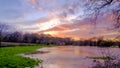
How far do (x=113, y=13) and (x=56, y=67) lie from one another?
13.3 metres

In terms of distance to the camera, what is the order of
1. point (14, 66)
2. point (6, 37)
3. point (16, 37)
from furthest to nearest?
point (16, 37), point (6, 37), point (14, 66)

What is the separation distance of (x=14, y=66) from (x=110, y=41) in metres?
14.0

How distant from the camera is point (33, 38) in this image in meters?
185

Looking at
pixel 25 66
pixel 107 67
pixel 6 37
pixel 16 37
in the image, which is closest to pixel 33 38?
pixel 16 37

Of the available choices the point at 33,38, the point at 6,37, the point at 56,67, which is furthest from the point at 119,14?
the point at 33,38

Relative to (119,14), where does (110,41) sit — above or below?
below

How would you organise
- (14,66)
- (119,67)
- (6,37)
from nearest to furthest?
(119,67), (14,66), (6,37)

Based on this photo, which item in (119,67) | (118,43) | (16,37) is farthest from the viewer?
(16,37)

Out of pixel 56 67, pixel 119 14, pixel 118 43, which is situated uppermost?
pixel 119 14

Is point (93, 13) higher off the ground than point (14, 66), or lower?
higher

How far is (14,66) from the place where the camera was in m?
25.2

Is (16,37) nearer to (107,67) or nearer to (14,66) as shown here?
(14,66)

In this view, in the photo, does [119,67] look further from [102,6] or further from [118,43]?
[102,6]

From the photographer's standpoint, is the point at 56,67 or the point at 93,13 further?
the point at 56,67
